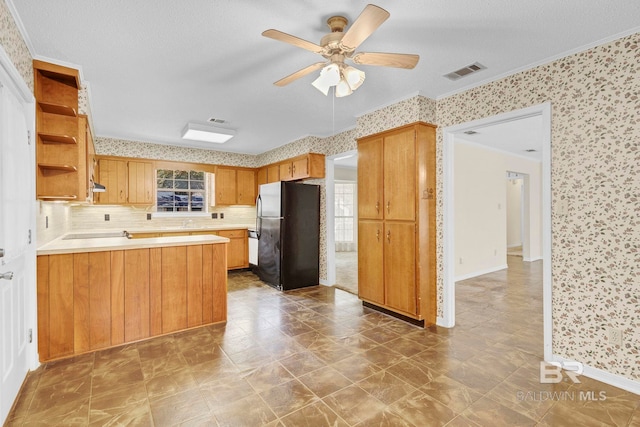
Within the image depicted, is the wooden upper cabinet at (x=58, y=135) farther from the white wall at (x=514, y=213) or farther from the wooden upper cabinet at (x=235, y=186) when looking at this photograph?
the white wall at (x=514, y=213)

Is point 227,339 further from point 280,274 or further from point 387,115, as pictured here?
point 387,115

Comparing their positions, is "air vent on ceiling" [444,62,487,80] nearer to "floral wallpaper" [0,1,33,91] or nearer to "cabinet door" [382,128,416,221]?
"cabinet door" [382,128,416,221]

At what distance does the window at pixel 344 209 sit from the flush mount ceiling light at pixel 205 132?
15.9 ft

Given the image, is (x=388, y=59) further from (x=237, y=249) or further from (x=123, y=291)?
(x=237, y=249)

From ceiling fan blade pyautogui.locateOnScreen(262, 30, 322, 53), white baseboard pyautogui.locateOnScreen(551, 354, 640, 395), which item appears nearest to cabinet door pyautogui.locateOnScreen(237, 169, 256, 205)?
ceiling fan blade pyautogui.locateOnScreen(262, 30, 322, 53)

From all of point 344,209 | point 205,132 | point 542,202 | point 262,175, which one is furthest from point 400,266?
point 344,209

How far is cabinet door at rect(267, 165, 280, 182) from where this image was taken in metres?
5.84

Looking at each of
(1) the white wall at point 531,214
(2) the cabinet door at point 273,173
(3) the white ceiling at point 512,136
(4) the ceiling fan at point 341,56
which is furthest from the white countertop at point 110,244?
(1) the white wall at point 531,214

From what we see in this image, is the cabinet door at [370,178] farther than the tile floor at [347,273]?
No

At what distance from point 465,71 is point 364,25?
1563 mm

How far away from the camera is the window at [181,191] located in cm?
595

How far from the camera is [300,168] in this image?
5195mm

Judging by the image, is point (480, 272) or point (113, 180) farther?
point (480, 272)

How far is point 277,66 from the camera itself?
8.65 feet
